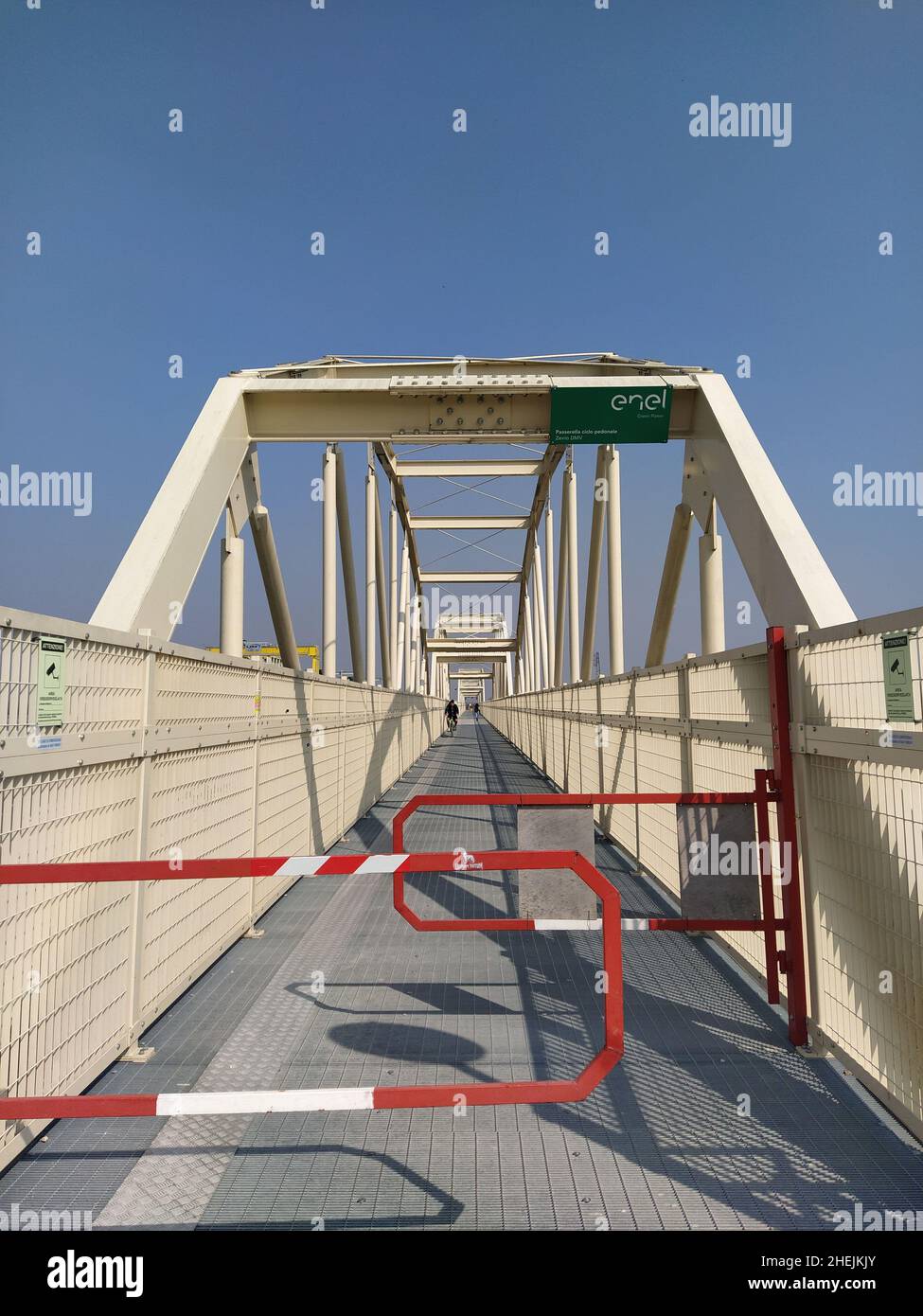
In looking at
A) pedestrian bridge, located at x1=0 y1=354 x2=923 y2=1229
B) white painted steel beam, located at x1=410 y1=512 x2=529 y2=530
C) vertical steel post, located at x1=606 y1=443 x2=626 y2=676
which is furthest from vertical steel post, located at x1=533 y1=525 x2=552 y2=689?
pedestrian bridge, located at x1=0 y1=354 x2=923 y2=1229

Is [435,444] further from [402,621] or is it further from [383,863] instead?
[402,621]

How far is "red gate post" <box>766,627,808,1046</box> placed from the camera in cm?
343

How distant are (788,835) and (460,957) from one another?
2.18 m

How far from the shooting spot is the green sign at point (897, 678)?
2465mm

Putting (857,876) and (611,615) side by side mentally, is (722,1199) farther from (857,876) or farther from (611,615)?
(611,615)

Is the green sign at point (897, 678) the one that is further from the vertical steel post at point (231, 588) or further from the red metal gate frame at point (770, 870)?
the vertical steel post at point (231, 588)

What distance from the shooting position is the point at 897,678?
8.29 feet

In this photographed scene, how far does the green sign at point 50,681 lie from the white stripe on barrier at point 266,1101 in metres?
1.33

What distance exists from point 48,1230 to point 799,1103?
259 centimetres

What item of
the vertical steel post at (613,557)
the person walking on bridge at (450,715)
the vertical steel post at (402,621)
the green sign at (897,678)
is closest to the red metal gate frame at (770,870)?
the green sign at (897,678)

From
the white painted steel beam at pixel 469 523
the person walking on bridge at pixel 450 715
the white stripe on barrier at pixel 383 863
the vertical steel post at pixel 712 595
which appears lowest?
the person walking on bridge at pixel 450 715

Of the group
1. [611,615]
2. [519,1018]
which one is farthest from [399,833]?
[611,615]

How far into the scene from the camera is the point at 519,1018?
3.74 metres

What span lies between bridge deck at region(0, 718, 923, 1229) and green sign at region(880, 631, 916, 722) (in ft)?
4.82
